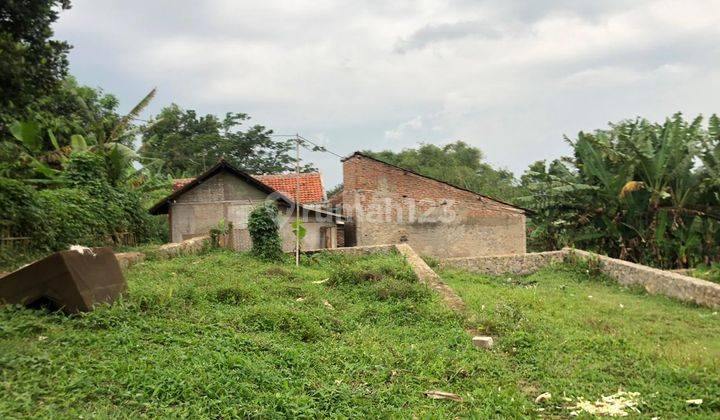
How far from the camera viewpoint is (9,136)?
11.8 meters

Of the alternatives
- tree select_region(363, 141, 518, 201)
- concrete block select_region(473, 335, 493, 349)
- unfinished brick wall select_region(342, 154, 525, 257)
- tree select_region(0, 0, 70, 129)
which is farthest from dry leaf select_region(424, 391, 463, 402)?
tree select_region(363, 141, 518, 201)

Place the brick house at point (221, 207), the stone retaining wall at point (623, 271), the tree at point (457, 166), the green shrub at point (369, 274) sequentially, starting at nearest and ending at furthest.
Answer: the stone retaining wall at point (623, 271) → the green shrub at point (369, 274) → the brick house at point (221, 207) → the tree at point (457, 166)

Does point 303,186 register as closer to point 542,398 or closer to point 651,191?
point 651,191

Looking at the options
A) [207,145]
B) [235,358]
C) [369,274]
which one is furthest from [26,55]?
[207,145]

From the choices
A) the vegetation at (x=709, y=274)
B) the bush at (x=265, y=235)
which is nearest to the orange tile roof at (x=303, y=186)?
the bush at (x=265, y=235)

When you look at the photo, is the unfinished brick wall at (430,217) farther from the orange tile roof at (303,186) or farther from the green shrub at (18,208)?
the green shrub at (18,208)

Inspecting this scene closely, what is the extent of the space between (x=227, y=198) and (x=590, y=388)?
15.8 meters

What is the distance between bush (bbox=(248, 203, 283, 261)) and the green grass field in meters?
5.04

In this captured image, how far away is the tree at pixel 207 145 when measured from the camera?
1305 inches

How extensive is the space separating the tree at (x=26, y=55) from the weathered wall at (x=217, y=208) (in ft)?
34.8

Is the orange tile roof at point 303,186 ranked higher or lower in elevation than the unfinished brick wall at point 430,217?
higher

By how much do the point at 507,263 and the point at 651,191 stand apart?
4371 mm

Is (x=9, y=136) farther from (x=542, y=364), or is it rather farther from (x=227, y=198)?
(x=542, y=364)

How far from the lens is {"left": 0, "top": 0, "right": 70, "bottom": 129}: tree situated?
7039 millimetres
